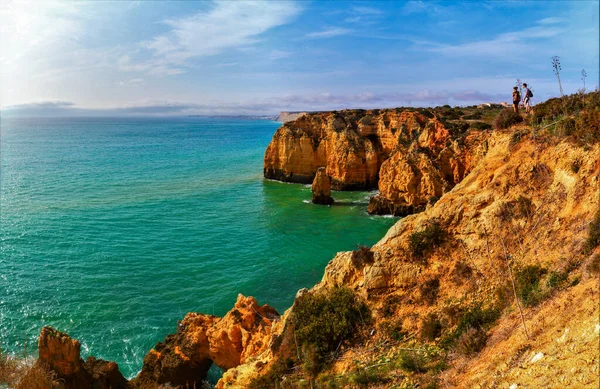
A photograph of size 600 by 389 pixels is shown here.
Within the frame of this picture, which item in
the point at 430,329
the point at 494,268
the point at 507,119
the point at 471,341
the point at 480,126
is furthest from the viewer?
the point at 480,126

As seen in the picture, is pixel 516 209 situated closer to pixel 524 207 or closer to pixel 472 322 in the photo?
pixel 524 207

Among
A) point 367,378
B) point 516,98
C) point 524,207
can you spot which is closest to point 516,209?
point 524,207

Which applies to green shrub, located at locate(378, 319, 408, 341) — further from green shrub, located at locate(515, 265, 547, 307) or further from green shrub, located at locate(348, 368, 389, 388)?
green shrub, located at locate(515, 265, 547, 307)

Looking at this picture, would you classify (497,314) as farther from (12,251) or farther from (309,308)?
(12,251)

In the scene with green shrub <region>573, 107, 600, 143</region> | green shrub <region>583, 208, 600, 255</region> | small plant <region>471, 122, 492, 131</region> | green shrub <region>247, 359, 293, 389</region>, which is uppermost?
small plant <region>471, 122, 492, 131</region>

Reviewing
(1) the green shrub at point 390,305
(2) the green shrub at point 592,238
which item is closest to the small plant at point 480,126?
(2) the green shrub at point 592,238

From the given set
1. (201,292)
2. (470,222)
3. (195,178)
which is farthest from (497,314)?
(195,178)

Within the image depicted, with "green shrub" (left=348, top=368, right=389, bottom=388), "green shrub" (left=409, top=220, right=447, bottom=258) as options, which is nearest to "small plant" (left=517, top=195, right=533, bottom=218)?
"green shrub" (left=409, top=220, right=447, bottom=258)
